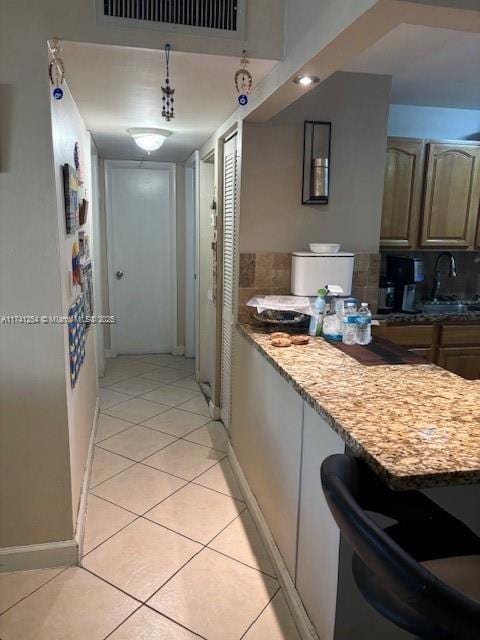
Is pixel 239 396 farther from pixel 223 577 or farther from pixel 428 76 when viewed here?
pixel 428 76

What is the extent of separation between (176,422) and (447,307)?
2.17 metres

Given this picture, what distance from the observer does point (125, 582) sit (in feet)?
6.63

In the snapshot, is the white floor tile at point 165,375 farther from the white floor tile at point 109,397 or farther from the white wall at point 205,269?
the white floor tile at point 109,397

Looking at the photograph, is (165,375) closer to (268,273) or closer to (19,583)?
(268,273)

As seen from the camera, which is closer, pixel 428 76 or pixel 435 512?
pixel 435 512

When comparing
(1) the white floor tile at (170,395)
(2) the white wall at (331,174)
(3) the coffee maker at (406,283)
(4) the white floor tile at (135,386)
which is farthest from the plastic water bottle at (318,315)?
(4) the white floor tile at (135,386)

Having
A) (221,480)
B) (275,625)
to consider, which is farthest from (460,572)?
(221,480)

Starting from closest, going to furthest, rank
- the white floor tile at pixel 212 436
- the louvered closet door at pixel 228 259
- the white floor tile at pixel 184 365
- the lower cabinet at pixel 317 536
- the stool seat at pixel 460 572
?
the stool seat at pixel 460 572, the lower cabinet at pixel 317 536, the louvered closet door at pixel 228 259, the white floor tile at pixel 212 436, the white floor tile at pixel 184 365

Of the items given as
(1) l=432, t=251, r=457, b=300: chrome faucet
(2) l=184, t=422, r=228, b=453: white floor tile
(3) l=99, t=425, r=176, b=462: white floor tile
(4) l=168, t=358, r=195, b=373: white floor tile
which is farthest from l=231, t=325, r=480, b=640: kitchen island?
(4) l=168, t=358, r=195, b=373: white floor tile

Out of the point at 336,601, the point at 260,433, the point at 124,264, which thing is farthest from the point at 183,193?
the point at 336,601

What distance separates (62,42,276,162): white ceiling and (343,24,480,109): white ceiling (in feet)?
2.13

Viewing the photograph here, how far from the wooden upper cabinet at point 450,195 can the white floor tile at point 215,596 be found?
93.4 inches

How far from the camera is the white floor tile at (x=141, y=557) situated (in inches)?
79.7

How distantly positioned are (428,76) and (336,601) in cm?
264
